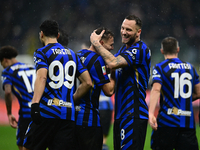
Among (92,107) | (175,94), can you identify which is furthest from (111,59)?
(175,94)

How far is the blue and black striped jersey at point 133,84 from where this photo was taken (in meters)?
3.57

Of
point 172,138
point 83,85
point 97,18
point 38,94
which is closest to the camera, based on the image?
point 38,94

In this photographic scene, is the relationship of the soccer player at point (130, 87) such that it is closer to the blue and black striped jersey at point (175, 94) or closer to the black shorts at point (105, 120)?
the blue and black striped jersey at point (175, 94)

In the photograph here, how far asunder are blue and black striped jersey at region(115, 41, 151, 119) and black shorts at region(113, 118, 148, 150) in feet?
0.22

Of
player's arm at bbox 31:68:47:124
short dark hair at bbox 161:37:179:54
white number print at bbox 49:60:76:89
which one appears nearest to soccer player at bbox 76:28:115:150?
white number print at bbox 49:60:76:89

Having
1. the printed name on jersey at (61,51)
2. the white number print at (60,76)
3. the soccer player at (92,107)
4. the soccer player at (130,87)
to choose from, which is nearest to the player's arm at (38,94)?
the white number print at (60,76)

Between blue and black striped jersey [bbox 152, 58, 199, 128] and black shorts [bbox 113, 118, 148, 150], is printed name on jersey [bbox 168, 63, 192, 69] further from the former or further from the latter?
black shorts [bbox 113, 118, 148, 150]

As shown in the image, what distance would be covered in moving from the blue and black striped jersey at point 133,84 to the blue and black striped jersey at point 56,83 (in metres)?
0.59

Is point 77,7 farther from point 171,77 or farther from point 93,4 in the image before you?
point 171,77

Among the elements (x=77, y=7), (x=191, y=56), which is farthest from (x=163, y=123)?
(x=77, y=7)

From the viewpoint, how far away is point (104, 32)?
3.88 m

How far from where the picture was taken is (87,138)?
3633mm

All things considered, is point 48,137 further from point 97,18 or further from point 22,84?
point 97,18

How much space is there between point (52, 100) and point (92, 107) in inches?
22.7
